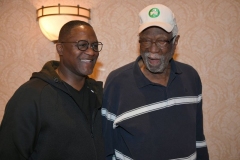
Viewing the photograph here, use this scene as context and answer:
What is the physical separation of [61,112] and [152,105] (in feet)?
1.70

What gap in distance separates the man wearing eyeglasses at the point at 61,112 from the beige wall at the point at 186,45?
74 cm

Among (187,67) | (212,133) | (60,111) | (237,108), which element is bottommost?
(212,133)

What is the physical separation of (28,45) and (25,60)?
0.13 meters

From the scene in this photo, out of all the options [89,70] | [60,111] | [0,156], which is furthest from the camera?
[89,70]

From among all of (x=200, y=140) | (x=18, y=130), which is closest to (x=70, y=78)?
(x=18, y=130)

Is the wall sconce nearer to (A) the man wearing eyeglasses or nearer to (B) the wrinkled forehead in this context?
(A) the man wearing eyeglasses

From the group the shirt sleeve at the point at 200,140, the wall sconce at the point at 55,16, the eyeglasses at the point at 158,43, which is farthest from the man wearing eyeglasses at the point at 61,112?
the shirt sleeve at the point at 200,140

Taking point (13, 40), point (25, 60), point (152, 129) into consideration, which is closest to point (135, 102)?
point (152, 129)

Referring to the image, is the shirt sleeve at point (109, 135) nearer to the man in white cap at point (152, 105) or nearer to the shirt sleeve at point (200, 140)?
the man in white cap at point (152, 105)

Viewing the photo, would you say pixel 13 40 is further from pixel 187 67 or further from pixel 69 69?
pixel 187 67

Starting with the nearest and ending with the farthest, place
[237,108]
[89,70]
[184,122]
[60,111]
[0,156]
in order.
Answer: [0,156]
[60,111]
[89,70]
[184,122]
[237,108]

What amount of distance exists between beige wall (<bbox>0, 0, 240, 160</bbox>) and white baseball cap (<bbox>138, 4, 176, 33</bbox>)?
1.88 ft

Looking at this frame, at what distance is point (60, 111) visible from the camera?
122cm

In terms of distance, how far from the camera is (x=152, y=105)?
1.40 meters
